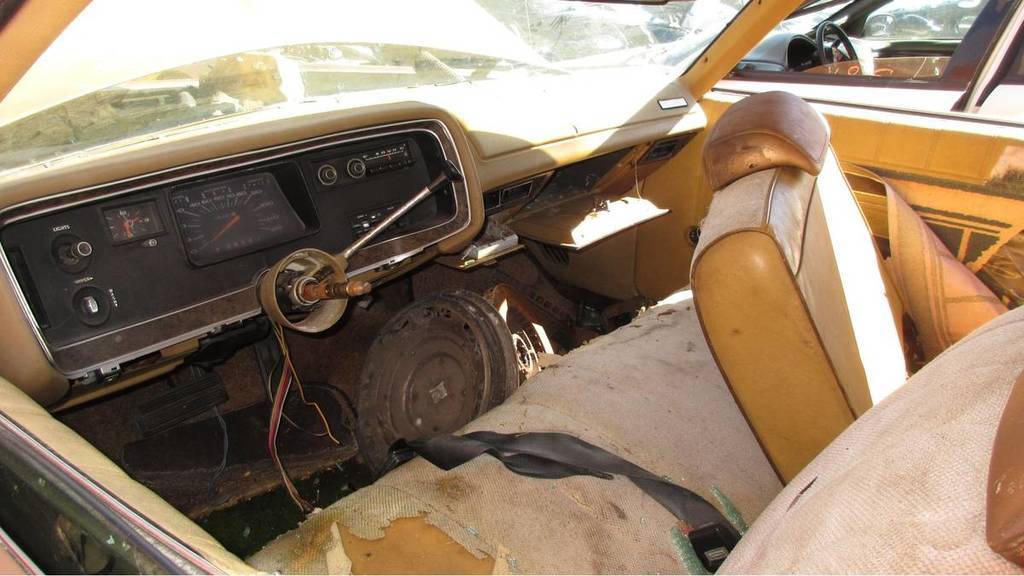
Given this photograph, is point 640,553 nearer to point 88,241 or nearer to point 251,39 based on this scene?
point 88,241

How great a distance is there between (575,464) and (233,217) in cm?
105

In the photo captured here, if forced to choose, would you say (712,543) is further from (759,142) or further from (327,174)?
(327,174)

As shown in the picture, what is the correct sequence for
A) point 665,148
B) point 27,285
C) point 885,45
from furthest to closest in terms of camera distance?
point 665,148 → point 885,45 → point 27,285

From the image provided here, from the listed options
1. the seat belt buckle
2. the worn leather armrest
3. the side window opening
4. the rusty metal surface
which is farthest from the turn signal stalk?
the side window opening

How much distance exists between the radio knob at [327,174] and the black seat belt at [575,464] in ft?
2.59

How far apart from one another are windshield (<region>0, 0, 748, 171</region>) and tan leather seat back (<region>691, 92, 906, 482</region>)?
980 mm

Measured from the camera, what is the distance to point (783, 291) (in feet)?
3.11

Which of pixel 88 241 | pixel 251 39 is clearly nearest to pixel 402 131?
pixel 251 39

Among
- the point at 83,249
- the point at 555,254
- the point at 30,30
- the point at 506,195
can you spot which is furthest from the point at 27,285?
the point at 555,254

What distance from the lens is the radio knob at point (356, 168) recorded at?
182 centimetres

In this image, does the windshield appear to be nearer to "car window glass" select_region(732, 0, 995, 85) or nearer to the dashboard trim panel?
the dashboard trim panel

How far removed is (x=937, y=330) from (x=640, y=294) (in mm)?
1338

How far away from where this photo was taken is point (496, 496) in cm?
119

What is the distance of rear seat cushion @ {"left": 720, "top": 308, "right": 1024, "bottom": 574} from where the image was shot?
540 mm
